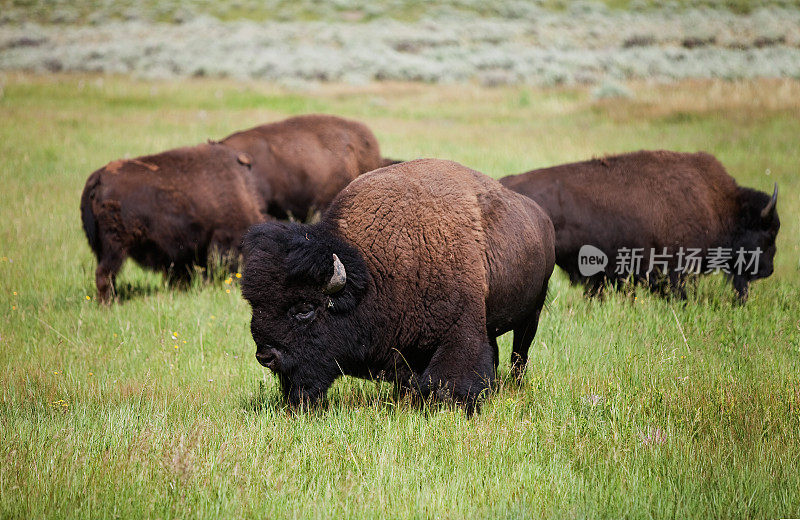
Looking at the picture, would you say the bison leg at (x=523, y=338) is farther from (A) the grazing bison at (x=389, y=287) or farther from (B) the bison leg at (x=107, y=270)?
(B) the bison leg at (x=107, y=270)

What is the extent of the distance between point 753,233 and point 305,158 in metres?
6.49

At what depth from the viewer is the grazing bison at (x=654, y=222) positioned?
7.81m

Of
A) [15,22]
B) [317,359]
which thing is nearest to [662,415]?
[317,359]

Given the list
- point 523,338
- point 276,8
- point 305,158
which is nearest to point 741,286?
point 523,338

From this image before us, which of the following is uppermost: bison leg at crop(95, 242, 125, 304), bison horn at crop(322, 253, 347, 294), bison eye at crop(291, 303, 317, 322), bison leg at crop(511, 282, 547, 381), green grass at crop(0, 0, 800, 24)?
green grass at crop(0, 0, 800, 24)

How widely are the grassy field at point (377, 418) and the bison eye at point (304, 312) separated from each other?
609mm

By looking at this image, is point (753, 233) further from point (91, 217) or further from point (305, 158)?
point (91, 217)

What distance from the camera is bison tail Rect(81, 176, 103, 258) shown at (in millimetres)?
8031

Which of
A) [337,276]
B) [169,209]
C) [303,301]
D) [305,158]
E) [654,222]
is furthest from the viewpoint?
[305,158]

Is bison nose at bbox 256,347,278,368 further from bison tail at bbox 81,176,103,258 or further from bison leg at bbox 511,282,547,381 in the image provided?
bison tail at bbox 81,176,103,258

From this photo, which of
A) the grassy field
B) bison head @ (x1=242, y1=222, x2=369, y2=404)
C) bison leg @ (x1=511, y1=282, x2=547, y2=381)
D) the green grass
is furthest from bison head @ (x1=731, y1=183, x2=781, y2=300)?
the green grass

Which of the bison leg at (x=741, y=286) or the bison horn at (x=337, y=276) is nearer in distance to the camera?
the bison horn at (x=337, y=276)

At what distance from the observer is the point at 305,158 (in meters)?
11.1

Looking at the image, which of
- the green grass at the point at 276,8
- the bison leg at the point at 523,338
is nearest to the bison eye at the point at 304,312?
the bison leg at the point at 523,338
